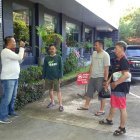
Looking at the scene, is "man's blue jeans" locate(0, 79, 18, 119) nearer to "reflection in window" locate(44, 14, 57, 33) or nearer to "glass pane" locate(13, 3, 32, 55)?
"glass pane" locate(13, 3, 32, 55)

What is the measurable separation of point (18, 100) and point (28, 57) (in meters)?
4.82

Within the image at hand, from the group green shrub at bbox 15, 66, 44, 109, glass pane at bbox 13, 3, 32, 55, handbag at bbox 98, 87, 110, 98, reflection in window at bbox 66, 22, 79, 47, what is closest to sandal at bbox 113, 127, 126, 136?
handbag at bbox 98, 87, 110, 98

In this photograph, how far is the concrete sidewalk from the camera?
5.75 metres

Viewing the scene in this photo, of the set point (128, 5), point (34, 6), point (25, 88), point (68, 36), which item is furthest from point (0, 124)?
point (128, 5)

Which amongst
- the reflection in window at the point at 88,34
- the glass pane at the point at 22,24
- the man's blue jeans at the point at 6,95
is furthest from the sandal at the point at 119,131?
the reflection in window at the point at 88,34

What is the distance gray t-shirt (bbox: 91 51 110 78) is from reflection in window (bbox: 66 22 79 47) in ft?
34.5

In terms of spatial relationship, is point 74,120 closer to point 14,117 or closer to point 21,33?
point 14,117

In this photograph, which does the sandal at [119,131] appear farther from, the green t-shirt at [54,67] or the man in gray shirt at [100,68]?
the green t-shirt at [54,67]

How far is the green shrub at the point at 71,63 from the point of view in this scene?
13.9 m

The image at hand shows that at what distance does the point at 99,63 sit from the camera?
7.34 metres

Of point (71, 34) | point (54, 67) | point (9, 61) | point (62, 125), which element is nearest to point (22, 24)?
point (54, 67)

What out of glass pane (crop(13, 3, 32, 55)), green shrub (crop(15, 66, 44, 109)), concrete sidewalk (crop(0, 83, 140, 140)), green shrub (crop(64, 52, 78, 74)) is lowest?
concrete sidewalk (crop(0, 83, 140, 140))

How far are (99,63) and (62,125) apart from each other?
6.07ft

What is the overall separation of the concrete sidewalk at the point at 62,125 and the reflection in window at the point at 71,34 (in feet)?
32.5
